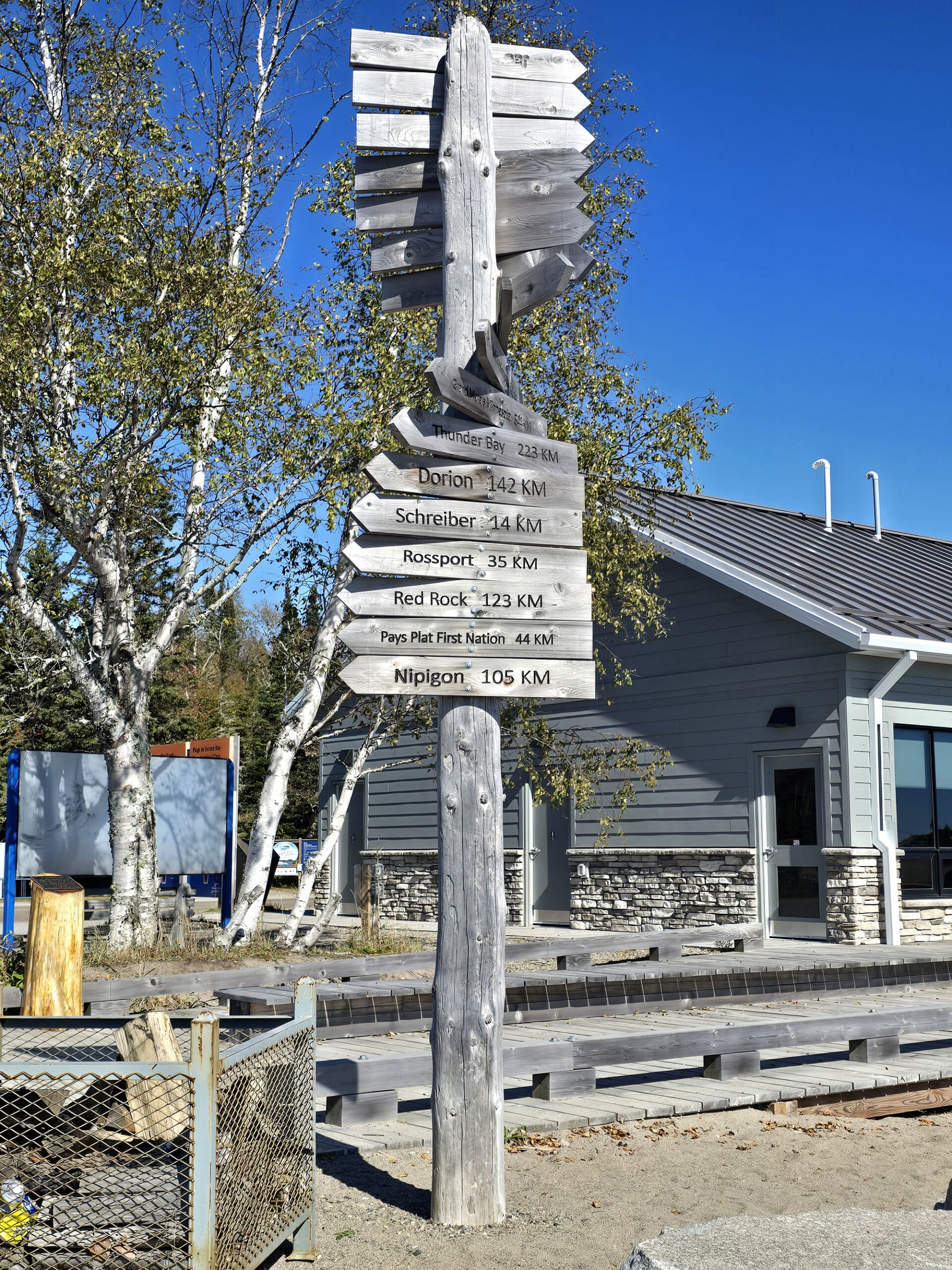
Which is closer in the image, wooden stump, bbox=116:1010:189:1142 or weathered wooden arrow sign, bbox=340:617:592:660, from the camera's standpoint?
wooden stump, bbox=116:1010:189:1142

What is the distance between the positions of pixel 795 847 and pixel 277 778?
7106 mm

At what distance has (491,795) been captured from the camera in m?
5.31

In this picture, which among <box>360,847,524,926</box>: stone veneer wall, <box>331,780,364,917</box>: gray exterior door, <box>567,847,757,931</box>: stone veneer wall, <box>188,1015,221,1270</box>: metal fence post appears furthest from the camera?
<box>331,780,364,917</box>: gray exterior door

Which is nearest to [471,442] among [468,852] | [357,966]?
[468,852]

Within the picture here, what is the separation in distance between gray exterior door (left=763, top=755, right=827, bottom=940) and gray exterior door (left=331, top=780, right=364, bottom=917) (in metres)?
9.61

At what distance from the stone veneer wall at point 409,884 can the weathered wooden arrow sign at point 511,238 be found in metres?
15.8

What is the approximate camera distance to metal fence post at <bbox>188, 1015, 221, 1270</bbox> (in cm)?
346

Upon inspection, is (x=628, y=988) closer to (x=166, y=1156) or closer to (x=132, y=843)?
(x=132, y=843)

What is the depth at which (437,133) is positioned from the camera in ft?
19.0

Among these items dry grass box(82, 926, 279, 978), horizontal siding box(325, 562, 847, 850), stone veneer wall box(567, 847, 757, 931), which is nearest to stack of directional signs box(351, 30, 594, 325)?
dry grass box(82, 926, 279, 978)

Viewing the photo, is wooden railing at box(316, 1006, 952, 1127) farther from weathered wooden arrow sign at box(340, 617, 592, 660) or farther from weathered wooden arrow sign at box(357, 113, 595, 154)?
weathered wooden arrow sign at box(357, 113, 595, 154)

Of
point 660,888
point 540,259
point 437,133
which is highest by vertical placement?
point 437,133

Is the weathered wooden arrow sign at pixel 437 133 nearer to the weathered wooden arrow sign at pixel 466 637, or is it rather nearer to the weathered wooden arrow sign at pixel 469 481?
the weathered wooden arrow sign at pixel 469 481

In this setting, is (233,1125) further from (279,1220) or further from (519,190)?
(519,190)
